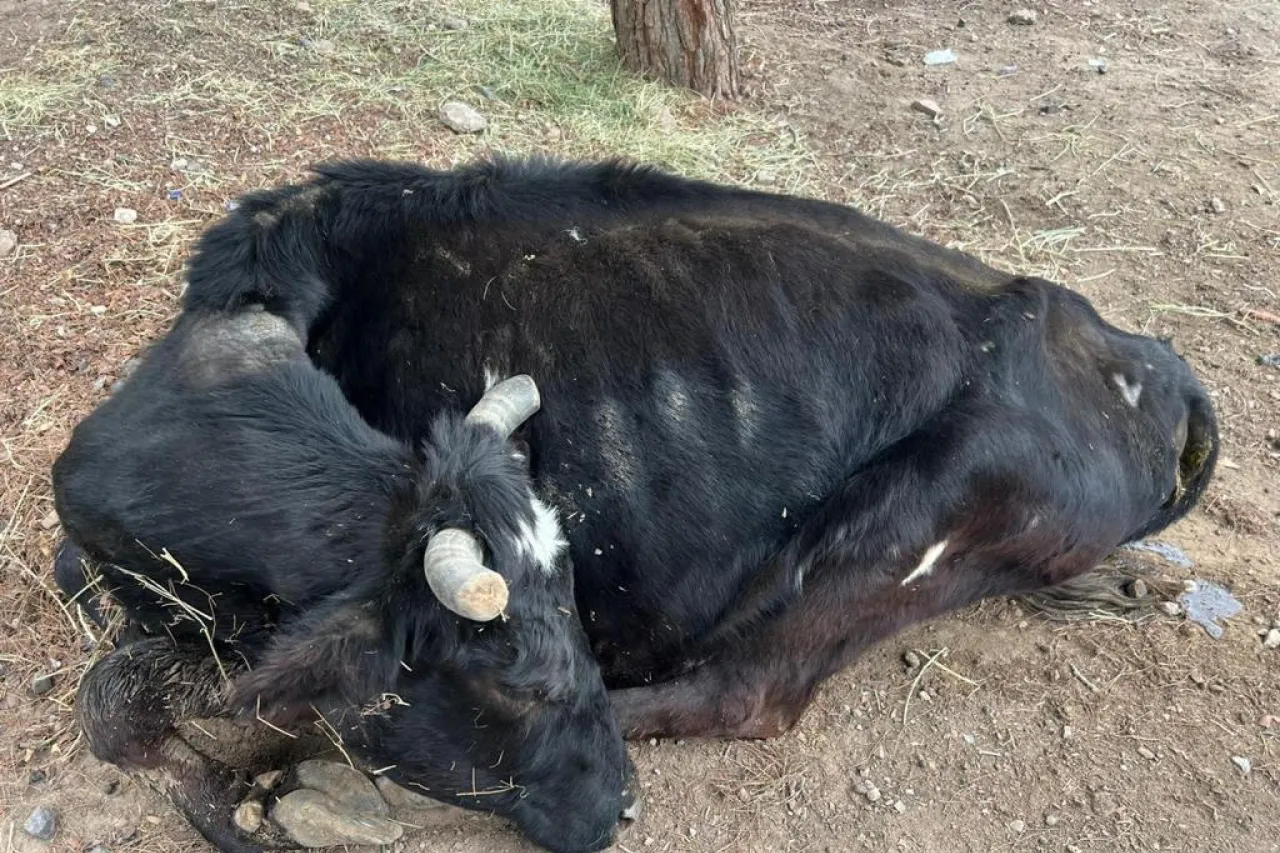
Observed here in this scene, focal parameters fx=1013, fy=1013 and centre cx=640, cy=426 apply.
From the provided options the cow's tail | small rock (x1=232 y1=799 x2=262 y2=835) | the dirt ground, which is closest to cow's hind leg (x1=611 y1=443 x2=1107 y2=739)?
the dirt ground

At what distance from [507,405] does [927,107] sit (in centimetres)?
440

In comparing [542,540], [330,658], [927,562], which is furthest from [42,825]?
[927,562]

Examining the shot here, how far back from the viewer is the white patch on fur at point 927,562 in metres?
3.12

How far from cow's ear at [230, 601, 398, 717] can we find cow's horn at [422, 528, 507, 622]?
0.89ft

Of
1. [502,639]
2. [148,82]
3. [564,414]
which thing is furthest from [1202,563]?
[148,82]

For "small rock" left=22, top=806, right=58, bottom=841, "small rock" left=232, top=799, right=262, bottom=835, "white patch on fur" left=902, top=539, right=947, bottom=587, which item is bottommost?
"small rock" left=22, top=806, right=58, bottom=841

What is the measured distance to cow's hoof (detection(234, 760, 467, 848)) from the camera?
2.84 m

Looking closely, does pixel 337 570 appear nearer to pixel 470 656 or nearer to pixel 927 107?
pixel 470 656

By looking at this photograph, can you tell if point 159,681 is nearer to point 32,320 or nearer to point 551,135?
point 32,320

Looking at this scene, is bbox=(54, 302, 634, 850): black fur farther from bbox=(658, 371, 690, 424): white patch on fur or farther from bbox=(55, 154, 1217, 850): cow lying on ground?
bbox=(658, 371, 690, 424): white patch on fur

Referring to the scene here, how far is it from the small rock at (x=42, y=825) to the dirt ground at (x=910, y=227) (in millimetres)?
22

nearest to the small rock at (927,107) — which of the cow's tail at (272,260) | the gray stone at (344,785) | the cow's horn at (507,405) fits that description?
the cow's tail at (272,260)

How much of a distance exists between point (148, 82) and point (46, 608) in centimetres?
340

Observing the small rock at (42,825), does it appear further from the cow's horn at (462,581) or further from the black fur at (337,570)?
the cow's horn at (462,581)
